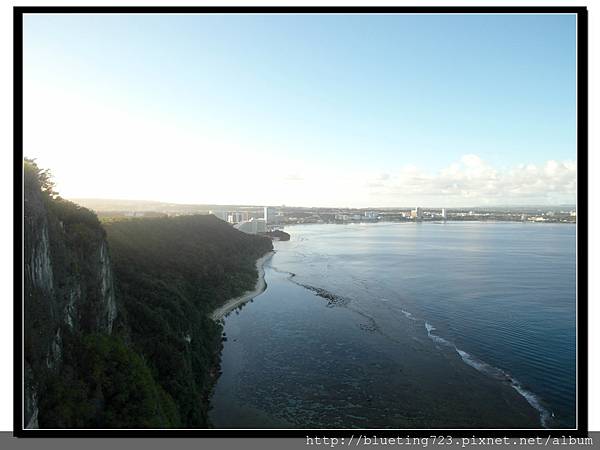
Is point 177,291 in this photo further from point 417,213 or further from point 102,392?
point 417,213

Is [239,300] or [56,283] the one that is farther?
[239,300]

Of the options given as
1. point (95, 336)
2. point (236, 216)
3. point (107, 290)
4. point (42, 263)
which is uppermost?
point (236, 216)

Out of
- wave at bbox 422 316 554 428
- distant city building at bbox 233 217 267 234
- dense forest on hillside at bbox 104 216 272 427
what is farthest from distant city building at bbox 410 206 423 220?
wave at bbox 422 316 554 428

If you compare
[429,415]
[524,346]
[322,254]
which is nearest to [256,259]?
[322,254]

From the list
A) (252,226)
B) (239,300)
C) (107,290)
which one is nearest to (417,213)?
(252,226)

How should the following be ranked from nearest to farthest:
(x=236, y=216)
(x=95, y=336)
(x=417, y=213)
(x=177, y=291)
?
(x=95, y=336), (x=177, y=291), (x=236, y=216), (x=417, y=213)

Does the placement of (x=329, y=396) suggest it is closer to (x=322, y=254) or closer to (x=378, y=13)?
(x=378, y=13)

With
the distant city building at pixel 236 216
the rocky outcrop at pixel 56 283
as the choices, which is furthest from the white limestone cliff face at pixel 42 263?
the distant city building at pixel 236 216
